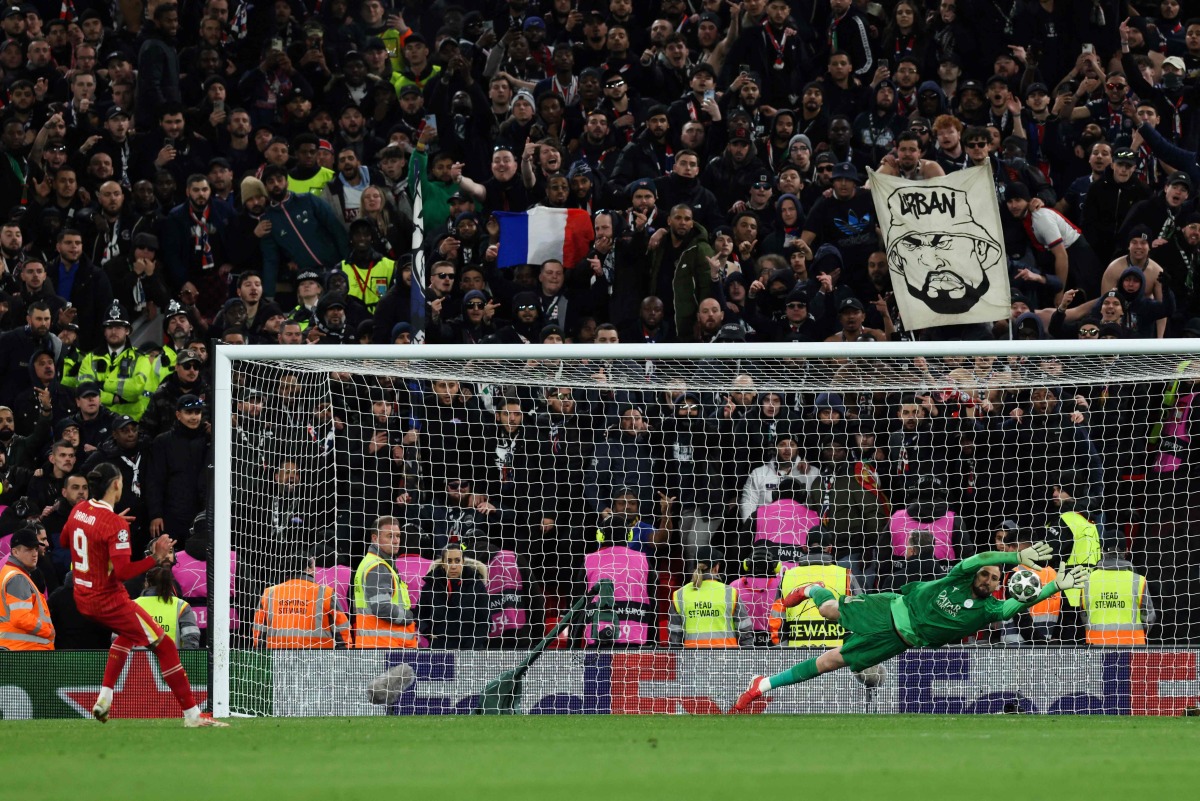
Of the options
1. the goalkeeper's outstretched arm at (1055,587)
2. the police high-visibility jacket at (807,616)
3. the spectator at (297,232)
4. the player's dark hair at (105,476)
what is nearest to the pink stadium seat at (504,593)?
the police high-visibility jacket at (807,616)

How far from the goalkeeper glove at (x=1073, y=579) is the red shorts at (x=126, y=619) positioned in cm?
625

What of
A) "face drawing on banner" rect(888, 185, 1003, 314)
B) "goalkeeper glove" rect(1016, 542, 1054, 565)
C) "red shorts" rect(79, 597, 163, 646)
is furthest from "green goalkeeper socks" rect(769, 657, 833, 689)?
"red shorts" rect(79, 597, 163, 646)

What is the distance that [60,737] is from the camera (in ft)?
33.0

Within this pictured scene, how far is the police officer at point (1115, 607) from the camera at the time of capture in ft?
41.3

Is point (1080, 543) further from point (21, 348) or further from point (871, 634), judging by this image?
point (21, 348)

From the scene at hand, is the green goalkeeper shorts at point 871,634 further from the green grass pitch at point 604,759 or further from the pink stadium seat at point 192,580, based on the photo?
the pink stadium seat at point 192,580

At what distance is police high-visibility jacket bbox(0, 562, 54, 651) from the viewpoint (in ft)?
41.8

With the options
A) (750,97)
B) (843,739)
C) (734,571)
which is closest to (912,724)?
(843,739)

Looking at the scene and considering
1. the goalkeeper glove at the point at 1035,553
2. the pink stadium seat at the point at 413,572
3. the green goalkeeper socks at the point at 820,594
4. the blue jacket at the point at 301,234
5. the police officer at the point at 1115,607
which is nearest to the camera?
the goalkeeper glove at the point at 1035,553

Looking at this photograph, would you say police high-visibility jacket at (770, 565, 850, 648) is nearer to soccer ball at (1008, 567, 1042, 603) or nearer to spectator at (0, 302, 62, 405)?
soccer ball at (1008, 567, 1042, 603)

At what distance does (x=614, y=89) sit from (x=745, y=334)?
347 centimetres

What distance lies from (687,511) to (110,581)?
4.70m

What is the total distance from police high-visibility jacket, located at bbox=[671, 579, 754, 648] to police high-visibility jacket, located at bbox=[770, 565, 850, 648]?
0.32 m

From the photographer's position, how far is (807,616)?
13250 millimetres
